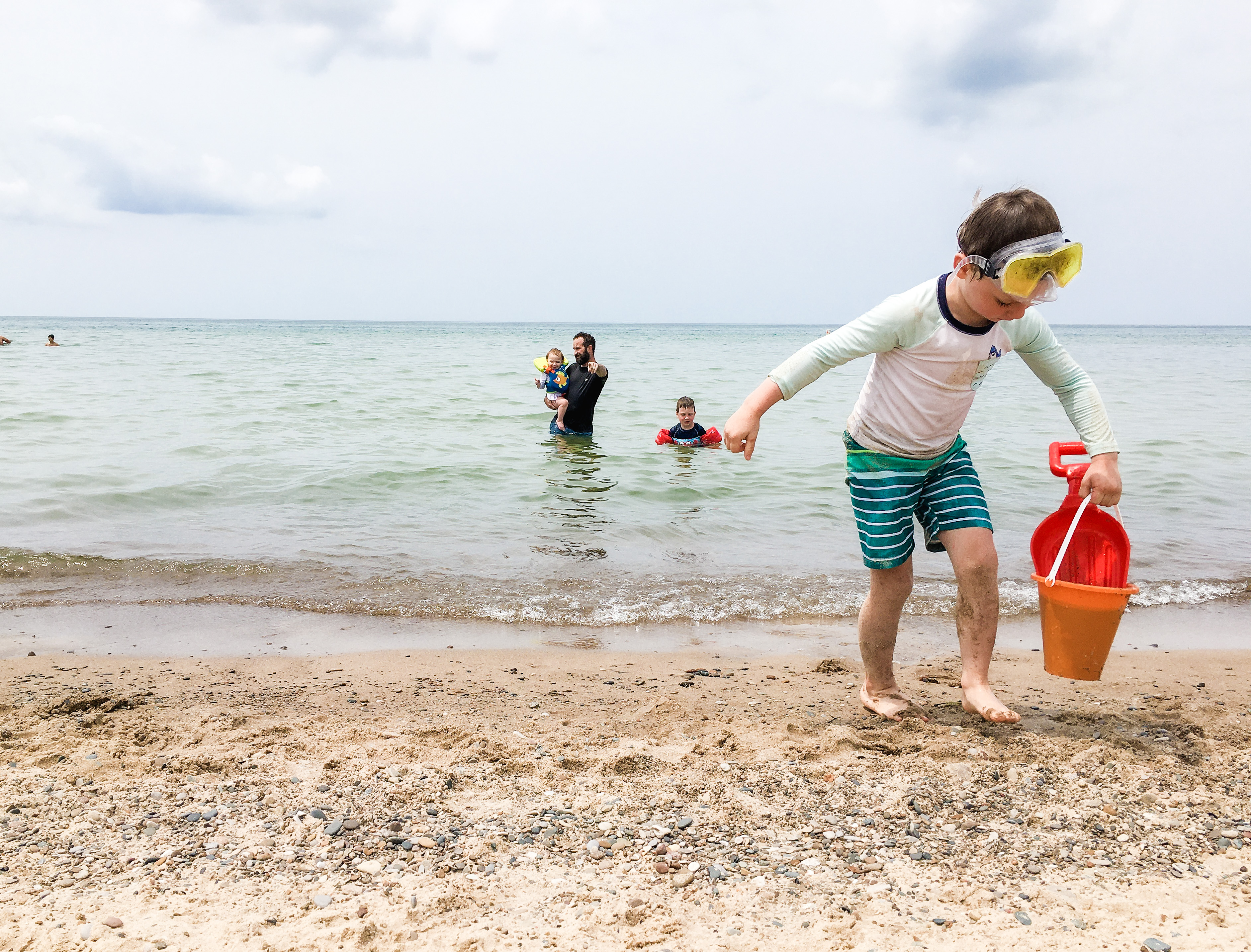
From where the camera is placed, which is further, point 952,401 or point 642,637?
point 642,637

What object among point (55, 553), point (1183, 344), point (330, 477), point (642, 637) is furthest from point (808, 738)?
point (1183, 344)

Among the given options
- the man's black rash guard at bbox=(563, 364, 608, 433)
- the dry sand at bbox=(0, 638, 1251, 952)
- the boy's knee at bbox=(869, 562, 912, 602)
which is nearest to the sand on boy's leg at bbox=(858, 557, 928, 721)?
the boy's knee at bbox=(869, 562, 912, 602)

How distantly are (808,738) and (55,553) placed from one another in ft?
17.0

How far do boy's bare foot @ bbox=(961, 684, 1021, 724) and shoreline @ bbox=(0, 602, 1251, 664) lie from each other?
3.28 feet

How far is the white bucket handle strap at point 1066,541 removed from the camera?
2.94m

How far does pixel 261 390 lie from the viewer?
16797 millimetres

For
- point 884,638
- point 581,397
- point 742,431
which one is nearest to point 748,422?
point 742,431

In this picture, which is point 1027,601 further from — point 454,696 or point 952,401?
point 454,696

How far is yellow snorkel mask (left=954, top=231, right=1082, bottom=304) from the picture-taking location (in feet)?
8.60

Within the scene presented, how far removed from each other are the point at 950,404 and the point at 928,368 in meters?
0.15

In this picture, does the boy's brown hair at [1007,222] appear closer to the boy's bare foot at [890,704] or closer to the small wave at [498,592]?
the boy's bare foot at [890,704]

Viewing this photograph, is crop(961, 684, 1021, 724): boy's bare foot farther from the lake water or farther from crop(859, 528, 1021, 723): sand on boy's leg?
the lake water

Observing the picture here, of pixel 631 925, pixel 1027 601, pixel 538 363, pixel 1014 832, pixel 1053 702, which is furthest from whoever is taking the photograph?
pixel 538 363

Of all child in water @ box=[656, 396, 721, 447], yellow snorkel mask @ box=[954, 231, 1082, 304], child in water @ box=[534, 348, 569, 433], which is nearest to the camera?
yellow snorkel mask @ box=[954, 231, 1082, 304]
